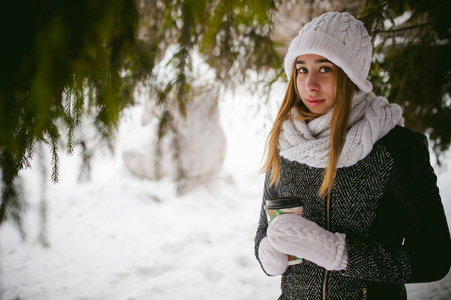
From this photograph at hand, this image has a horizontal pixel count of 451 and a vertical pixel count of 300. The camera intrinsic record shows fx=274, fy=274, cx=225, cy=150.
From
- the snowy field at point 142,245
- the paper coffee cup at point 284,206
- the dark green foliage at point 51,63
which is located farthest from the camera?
the snowy field at point 142,245

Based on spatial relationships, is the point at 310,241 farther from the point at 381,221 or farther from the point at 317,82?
the point at 317,82

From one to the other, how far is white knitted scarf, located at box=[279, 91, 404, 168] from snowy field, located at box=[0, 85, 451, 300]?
4.43 ft

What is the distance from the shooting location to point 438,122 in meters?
2.50

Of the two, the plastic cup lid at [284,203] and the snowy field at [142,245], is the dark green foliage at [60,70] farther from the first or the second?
the snowy field at [142,245]

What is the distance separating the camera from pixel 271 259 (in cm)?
125

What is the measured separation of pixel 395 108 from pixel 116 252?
3837mm

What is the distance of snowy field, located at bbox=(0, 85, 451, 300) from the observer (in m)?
3.03

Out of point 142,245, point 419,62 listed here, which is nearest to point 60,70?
point 419,62

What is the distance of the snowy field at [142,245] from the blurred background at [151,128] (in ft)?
0.07

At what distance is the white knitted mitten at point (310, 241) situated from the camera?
1088 millimetres

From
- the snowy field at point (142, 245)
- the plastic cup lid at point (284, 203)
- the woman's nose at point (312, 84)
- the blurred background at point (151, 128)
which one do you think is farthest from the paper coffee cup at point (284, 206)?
the snowy field at point (142, 245)

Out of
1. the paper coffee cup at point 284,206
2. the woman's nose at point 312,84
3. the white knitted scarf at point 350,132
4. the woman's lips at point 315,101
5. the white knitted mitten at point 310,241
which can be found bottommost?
the white knitted mitten at point 310,241

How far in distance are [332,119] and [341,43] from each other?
13.7 inches

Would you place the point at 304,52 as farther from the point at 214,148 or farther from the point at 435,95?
the point at 214,148
